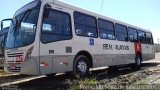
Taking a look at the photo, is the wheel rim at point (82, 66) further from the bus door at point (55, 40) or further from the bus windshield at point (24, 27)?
the bus windshield at point (24, 27)

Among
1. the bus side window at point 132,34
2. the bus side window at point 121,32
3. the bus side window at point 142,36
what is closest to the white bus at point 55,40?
the bus side window at point 121,32

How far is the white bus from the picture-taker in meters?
9.64

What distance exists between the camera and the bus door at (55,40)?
9773mm

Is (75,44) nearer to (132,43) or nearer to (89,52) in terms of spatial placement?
(89,52)

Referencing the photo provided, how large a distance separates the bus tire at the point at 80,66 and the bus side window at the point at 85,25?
109cm

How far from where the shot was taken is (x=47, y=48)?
9.88 m

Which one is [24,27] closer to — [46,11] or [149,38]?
[46,11]

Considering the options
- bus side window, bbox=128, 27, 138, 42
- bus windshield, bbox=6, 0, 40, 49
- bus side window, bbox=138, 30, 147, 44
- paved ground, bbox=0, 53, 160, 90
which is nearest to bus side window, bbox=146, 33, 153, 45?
bus side window, bbox=138, 30, 147, 44

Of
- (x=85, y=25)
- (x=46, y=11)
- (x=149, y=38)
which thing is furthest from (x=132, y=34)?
(x=46, y=11)

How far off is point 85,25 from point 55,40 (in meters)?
2.46

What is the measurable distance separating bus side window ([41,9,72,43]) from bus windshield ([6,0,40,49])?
0.40 metres

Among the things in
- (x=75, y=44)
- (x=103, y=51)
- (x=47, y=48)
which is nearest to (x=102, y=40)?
(x=103, y=51)

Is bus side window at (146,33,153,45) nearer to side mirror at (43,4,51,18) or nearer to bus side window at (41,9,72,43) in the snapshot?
bus side window at (41,9,72,43)

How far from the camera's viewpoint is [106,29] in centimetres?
1423
